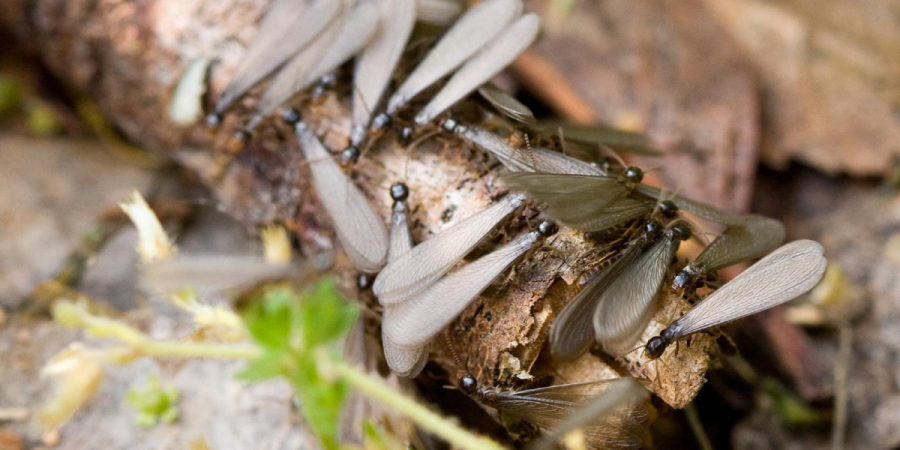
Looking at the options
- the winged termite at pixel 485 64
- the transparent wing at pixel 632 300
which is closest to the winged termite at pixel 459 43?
the winged termite at pixel 485 64

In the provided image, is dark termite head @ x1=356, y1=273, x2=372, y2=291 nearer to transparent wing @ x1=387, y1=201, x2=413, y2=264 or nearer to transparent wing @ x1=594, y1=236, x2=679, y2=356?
transparent wing @ x1=387, y1=201, x2=413, y2=264

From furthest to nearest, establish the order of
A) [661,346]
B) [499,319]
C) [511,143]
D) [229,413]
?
[229,413] → [511,143] → [499,319] → [661,346]

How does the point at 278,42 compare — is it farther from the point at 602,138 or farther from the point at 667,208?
the point at 667,208

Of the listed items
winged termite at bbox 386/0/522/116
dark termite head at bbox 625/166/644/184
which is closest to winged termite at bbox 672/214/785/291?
dark termite head at bbox 625/166/644/184

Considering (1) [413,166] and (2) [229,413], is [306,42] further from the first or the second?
(2) [229,413]

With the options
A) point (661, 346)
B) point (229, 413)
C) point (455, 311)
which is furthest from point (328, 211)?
point (661, 346)

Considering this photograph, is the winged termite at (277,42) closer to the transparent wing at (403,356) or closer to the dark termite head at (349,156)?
the dark termite head at (349,156)
